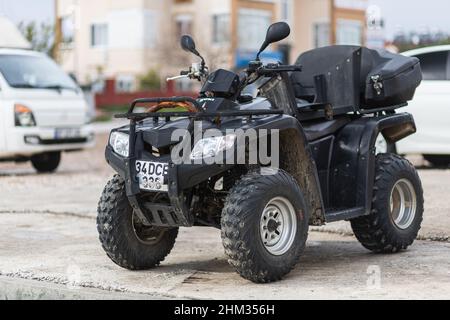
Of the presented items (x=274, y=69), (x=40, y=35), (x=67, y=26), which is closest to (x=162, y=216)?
(x=274, y=69)

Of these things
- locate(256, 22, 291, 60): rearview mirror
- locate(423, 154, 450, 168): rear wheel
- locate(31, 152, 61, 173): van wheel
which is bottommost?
locate(31, 152, 61, 173): van wheel

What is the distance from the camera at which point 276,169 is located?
6508 mm

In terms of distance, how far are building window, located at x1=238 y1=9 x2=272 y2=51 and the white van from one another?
1380 inches

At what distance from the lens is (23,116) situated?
48.7ft

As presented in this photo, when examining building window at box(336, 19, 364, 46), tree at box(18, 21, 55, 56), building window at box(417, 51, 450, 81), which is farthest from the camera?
building window at box(336, 19, 364, 46)

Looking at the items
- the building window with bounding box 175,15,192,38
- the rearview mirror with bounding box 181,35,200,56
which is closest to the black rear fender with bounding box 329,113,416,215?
the rearview mirror with bounding box 181,35,200,56

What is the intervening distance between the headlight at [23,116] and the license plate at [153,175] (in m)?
8.66

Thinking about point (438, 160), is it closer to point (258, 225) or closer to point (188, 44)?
point (188, 44)

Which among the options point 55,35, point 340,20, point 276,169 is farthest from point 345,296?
point 340,20

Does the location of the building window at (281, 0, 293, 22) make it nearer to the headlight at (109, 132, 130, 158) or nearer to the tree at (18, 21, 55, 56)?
the tree at (18, 21, 55, 56)

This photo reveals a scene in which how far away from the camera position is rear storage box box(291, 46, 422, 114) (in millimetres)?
7332

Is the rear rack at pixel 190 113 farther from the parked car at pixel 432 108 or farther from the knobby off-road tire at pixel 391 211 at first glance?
the parked car at pixel 432 108
